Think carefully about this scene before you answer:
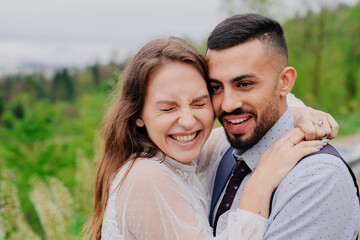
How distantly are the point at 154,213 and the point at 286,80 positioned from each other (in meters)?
1.19

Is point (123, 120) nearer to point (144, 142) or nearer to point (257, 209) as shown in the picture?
point (144, 142)

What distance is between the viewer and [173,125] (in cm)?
237

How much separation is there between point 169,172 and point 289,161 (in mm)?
701

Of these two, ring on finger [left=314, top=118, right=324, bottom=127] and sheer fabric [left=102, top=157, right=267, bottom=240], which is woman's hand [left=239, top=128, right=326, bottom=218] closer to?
sheer fabric [left=102, top=157, right=267, bottom=240]

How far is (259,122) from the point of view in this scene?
2383 millimetres

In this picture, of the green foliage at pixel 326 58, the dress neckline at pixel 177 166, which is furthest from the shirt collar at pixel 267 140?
the green foliage at pixel 326 58

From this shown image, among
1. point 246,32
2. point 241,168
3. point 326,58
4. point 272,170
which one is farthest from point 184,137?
→ point 326,58

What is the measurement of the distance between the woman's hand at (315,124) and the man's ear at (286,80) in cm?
19

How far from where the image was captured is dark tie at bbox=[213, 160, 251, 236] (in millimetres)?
2502

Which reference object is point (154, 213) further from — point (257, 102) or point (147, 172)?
point (257, 102)

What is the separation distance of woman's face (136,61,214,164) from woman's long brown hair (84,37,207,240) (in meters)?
0.05

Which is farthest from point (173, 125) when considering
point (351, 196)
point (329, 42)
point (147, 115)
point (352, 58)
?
point (352, 58)

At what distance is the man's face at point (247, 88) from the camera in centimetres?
232

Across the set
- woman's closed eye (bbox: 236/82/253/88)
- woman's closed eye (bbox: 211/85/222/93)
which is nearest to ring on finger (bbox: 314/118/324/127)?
woman's closed eye (bbox: 236/82/253/88)
